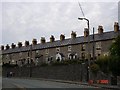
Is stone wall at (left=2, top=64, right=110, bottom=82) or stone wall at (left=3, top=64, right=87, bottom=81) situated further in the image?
stone wall at (left=3, top=64, right=87, bottom=81)

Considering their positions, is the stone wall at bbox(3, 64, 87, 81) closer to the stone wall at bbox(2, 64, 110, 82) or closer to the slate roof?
the stone wall at bbox(2, 64, 110, 82)

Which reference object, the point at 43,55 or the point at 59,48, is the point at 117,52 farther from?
the point at 43,55

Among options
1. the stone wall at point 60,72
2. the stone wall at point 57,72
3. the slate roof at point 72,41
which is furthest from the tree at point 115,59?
the slate roof at point 72,41

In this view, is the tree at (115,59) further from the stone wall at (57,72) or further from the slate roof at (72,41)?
the slate roof at (72,41)

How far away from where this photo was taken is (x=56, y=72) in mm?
81000

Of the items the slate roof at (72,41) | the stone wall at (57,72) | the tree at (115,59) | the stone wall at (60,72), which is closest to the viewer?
the tree at (115,59)

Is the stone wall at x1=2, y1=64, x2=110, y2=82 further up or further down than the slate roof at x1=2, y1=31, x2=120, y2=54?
further down

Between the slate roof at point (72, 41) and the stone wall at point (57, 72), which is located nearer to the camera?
the stone wall at point (57, 72)

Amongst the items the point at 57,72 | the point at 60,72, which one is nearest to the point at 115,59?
the point at 60,72

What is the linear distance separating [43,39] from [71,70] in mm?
56121

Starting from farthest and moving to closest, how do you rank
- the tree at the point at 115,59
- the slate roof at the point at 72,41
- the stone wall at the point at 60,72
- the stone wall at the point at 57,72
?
the slate roof at the point at 72,41
the stone wall at the point at 57,72
the stone wall at the point at 60,72
the tree at the point at 115,59

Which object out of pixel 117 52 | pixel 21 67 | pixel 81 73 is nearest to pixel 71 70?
pixel 81 73

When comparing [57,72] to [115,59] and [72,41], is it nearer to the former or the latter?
[72,41]

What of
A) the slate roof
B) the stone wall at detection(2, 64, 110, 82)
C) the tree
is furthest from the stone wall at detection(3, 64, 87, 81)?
the tree
